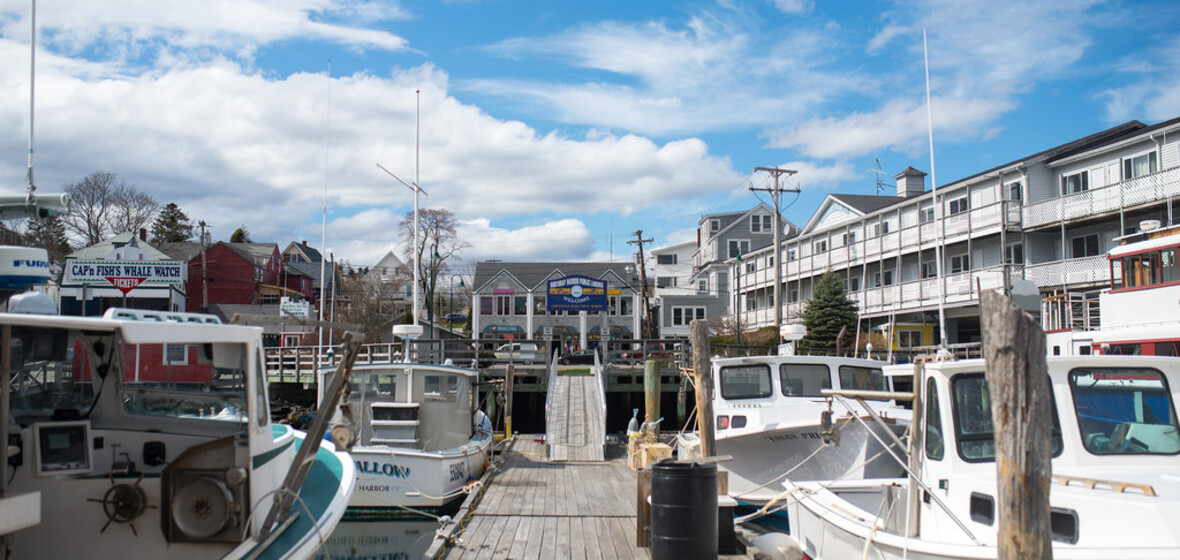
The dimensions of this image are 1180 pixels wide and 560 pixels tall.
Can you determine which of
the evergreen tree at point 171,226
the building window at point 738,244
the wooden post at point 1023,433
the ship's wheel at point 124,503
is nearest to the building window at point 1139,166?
the wooden post at point 1023,433

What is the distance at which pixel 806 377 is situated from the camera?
45.7 ft

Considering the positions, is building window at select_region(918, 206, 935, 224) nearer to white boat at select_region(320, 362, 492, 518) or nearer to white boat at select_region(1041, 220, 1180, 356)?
white boat at select_region(1041, 220, 1180, 356)

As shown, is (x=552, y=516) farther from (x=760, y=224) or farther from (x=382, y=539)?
(x=760, y=224)

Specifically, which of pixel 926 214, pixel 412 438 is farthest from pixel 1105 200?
pixel 412 438

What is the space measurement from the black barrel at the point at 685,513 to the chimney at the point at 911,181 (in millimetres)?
40754

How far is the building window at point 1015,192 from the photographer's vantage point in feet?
100

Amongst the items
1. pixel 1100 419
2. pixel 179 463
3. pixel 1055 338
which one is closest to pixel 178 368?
pixel 179 463

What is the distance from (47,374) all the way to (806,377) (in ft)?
36.0

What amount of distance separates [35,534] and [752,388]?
10541 mm

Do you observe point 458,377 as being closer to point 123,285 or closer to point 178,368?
point 123,285

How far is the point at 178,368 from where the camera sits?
6914 mm

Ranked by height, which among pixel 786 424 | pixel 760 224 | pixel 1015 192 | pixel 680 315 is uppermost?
pixel 760 224

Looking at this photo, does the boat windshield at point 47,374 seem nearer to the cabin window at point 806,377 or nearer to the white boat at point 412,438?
the white boat at point 412,438

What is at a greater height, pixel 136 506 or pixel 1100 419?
pixel 1100 419
